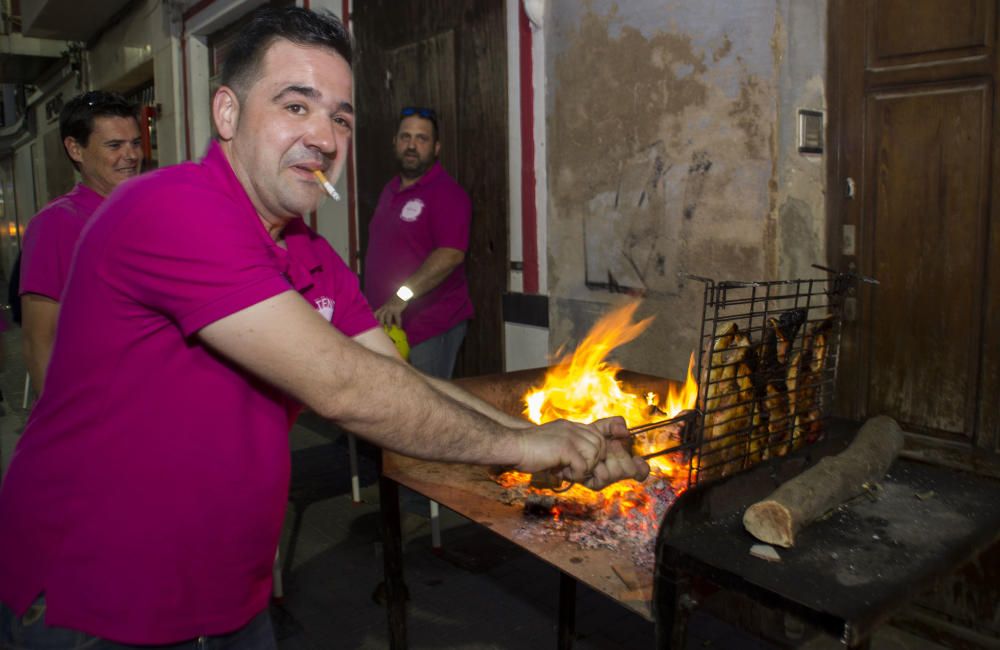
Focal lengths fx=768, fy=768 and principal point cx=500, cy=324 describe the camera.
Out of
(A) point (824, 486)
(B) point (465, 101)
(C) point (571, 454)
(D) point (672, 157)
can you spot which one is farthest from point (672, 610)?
(B) point (465, 101)

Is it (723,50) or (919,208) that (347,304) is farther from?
(919,208)

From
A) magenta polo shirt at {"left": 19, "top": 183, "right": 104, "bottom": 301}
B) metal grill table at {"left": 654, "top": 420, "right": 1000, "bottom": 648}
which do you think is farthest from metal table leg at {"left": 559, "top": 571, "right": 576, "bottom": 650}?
magenta polo shirt at {"left": 19, "top": 183, "right": 104, "bottom": 301}

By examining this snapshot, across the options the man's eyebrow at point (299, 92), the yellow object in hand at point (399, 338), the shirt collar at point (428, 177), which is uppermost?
the shirt collar at point (428, 177)

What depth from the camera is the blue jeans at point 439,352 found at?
5.68 meters

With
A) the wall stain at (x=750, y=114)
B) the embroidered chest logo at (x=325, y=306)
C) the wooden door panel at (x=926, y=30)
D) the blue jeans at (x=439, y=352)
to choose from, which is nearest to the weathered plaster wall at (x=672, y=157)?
the wall stain at (x=750, y=114)

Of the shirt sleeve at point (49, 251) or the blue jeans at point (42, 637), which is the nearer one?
the blue jeans at point (42, 637)

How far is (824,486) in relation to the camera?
2.21 metres

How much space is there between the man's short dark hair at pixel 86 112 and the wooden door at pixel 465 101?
2684mm

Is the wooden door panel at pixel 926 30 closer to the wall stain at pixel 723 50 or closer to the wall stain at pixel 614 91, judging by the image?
Answer: the wall stain at pixel 723 50

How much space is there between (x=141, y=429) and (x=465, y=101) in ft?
16.4

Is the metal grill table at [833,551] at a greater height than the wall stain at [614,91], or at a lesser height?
lesser

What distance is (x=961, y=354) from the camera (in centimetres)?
361

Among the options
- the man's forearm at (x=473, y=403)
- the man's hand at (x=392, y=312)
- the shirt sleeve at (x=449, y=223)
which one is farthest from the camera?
the shirt sleeve at (x=449, y=223)

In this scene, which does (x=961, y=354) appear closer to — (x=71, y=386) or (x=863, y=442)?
(x=863, y=442)
